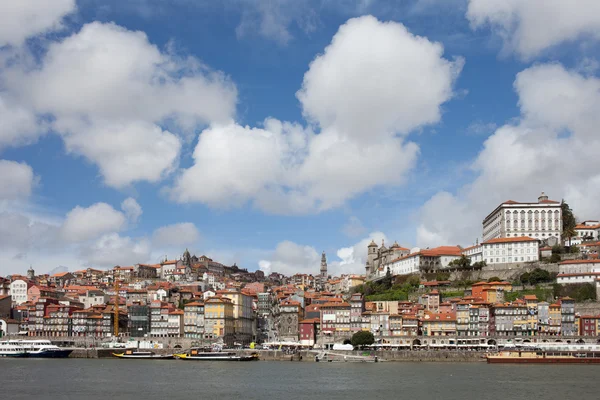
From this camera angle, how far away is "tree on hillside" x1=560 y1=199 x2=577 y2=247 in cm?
10362

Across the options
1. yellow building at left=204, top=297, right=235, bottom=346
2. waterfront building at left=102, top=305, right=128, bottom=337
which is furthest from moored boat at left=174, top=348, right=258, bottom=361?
waterfront building at left=102, top=305, right=128, bottom=337

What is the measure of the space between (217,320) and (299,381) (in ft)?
135

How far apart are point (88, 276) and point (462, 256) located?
77.9m

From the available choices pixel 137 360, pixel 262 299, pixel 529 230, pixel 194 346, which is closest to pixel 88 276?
pixel 262 299

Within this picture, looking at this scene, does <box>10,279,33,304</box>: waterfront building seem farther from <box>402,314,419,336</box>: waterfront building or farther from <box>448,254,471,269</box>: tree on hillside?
<box>448,254,471,269</box>: tree on hillside

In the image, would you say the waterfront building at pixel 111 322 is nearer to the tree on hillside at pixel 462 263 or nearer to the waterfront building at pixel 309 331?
the waterfront building at pixel 309 331

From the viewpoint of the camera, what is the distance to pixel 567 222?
108 m

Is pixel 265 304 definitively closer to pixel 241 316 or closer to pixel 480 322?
pixel 241 316

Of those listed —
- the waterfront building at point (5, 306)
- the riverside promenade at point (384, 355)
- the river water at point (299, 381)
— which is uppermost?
the waterfront building at point (5, 306)

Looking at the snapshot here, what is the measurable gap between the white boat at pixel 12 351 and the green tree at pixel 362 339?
36.8 metres

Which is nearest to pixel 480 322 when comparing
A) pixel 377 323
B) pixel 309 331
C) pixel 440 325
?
pixel 440 325

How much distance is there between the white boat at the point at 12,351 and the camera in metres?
90.5

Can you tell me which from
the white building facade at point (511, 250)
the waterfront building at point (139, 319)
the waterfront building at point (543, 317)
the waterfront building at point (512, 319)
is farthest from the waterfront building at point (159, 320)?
the waterfront building at point (543, 317)

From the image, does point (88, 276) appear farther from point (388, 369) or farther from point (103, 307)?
point (388, 369)
